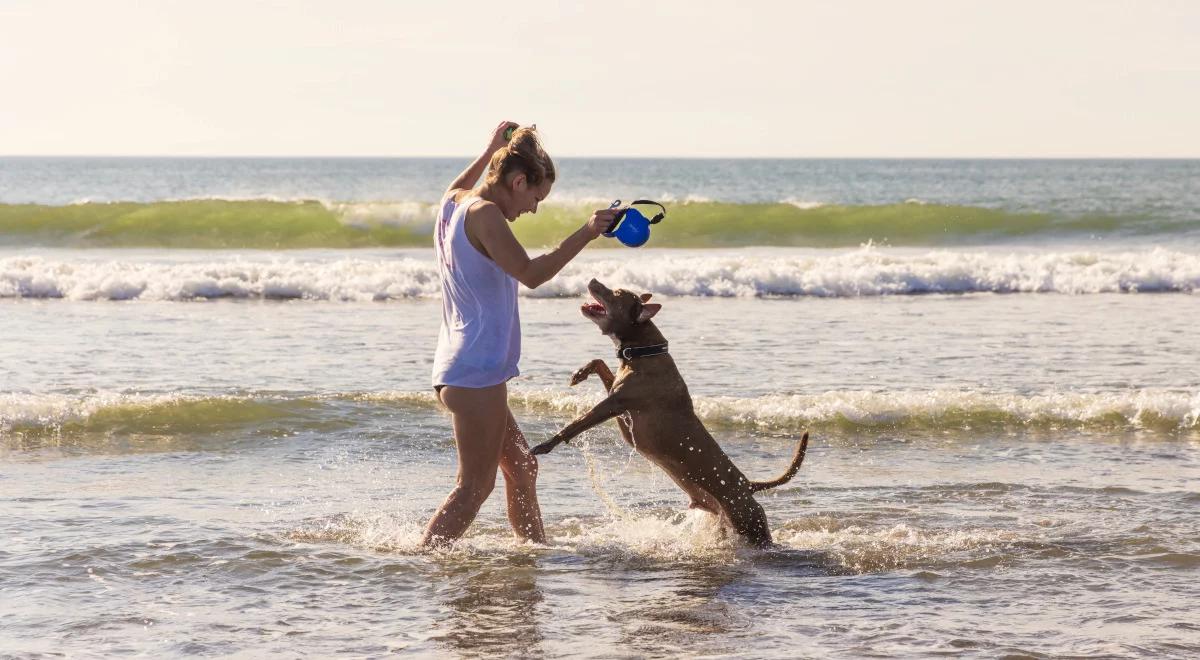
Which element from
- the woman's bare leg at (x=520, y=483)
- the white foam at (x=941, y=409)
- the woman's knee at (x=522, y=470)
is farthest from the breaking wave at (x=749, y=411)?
the woman's knee at (x=522, y=470)

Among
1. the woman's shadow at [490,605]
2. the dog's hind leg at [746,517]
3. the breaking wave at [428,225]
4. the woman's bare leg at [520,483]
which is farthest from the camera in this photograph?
the breaking wave at [428,225]

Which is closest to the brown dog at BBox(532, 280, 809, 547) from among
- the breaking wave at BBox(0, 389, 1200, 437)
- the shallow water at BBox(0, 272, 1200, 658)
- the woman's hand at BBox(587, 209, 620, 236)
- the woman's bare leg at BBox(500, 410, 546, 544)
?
the shallow water at BBox(0, 272, 1200, 658)

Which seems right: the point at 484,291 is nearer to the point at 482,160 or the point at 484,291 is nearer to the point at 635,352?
the point at 482,160

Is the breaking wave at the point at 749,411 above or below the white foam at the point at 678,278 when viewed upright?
below

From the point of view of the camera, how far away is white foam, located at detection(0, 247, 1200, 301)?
61.5ft

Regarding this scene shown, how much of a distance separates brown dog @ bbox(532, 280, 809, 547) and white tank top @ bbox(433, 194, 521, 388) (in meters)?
0.67

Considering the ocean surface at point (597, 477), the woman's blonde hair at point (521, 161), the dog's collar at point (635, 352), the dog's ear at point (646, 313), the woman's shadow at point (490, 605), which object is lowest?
the woman's shadow at point (490, 605)

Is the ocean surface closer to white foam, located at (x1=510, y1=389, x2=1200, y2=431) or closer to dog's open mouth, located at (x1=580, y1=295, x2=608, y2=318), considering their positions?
white foam, located at (x1=510, y1=389, x2=1200, y2=431)

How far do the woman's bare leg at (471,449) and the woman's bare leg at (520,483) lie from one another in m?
0.13

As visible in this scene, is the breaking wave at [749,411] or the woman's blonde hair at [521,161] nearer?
the woman's blonde hair at [521,161]

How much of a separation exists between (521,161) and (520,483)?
5.08 feet

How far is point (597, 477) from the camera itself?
802 cm

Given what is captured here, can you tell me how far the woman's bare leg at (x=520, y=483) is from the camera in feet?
19.6
